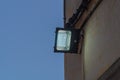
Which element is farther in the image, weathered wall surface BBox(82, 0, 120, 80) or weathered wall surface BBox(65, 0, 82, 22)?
weathered wall surface BBox(65, 0, 82, 22)

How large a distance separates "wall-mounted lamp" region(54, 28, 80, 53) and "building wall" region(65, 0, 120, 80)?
0.16m

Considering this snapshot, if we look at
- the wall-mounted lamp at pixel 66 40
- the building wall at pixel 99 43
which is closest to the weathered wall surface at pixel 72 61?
the building wall at pixel 99 43

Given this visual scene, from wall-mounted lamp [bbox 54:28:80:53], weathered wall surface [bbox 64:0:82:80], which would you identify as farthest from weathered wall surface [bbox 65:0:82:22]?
wall-mounted lamp [bbox 54:28:80:53]

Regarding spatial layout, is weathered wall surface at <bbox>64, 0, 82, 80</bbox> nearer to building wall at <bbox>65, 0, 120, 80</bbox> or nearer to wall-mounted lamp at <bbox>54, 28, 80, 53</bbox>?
building wall at <bbox>65, 0, 120, 80</bbox>

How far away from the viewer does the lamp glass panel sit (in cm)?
599

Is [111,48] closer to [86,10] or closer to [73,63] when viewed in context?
[86,10]

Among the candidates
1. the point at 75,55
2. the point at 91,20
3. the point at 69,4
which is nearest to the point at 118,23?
the point at 91,20

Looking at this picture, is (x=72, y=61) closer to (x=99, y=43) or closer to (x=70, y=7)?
(x=70, y=7)

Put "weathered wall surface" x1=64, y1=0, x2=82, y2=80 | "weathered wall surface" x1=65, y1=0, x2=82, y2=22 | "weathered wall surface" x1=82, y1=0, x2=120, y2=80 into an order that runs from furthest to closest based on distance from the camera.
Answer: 1. "weathered wall surface" x1=65, y1=0, x2=82, y2=22
2. "weathered wall surface" x1=64, y1=0, x2=82, y2=80
3. "weathered wall surface" x1=82, y1=0, x2=120, y2=80

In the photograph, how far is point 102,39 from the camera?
518 cm

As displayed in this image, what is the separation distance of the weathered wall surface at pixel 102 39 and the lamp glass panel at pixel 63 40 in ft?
0.86

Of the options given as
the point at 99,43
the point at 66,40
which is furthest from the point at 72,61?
the point at 99,43

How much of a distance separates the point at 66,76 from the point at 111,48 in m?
2.80

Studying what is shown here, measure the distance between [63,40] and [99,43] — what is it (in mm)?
872
